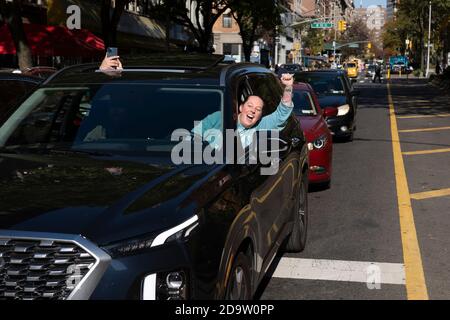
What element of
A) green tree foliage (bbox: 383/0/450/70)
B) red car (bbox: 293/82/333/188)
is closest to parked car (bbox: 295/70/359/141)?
red car (bbox: 293/82/333/188)

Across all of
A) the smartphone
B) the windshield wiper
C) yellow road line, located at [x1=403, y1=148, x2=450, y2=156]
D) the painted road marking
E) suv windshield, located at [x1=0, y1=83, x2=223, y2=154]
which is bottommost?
the painted road marking

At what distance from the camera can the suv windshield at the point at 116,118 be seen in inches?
160

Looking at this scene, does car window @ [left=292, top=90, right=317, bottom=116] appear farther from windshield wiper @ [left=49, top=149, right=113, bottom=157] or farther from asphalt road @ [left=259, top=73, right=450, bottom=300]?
windshield wiper @ [left=49, top=149, right=113, bottom=157]

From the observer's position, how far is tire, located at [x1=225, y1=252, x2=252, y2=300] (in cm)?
319

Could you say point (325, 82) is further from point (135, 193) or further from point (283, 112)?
point (135, 193)

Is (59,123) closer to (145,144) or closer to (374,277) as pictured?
(145,144)

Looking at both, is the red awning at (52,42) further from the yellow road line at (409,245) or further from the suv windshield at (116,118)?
the suv windshield at (116,118)

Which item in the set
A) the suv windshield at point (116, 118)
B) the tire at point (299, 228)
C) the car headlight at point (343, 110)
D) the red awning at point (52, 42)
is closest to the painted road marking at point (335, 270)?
the tire at point (299, 228)

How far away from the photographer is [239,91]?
174 inches

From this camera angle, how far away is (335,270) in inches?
209

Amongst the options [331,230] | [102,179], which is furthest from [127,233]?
[331,230]

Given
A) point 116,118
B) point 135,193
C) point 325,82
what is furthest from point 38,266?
point 325,82

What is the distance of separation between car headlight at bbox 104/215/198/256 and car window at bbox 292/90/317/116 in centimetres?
661

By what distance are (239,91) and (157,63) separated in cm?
73
